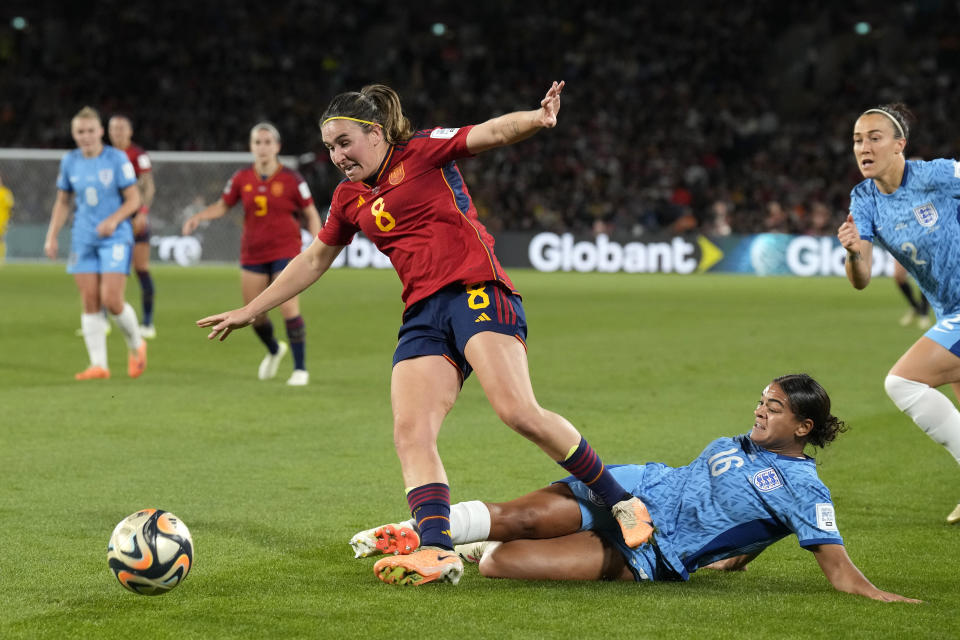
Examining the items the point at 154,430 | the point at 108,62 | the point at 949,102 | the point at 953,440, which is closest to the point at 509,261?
the point at 949,102

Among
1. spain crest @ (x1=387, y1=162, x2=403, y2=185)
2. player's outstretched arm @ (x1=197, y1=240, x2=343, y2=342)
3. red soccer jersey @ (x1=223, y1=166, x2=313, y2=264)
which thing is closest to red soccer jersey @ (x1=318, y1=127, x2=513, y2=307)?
spain crest @ (x1=387, y1=162, x2=403, y2=185)

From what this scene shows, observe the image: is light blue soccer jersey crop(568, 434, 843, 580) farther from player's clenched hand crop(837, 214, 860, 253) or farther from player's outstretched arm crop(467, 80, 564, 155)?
player's outstretched arm crop(467, 80, 564, 155)

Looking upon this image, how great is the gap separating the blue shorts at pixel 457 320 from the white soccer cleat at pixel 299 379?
19.8ft

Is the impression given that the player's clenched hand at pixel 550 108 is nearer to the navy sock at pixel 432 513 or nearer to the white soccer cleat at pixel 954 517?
the navy sock at pixel 432 513

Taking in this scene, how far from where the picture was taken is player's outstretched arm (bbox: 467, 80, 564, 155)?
4.54m

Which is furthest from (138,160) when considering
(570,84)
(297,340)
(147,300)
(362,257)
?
(570,84)

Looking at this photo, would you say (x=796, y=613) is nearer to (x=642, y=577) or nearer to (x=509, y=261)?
(x=642, y=577)

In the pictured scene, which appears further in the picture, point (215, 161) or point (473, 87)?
point (473, 87)

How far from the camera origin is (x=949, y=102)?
103 feet

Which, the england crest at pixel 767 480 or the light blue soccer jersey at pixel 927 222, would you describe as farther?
the light blue soccer jersey at pixel 927 222

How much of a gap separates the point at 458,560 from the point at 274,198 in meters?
7.28

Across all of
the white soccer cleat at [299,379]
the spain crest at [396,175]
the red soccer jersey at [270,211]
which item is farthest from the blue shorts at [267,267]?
the spain crest at [396,175]

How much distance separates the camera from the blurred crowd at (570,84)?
30938 mm

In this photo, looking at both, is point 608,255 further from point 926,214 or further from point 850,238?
point 850,238
